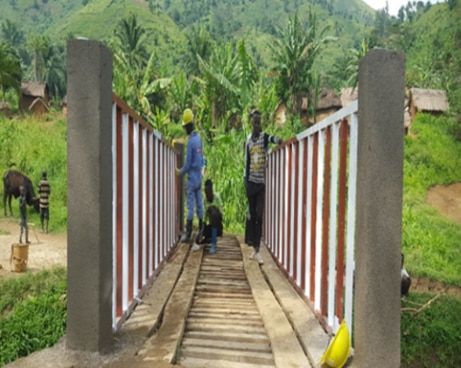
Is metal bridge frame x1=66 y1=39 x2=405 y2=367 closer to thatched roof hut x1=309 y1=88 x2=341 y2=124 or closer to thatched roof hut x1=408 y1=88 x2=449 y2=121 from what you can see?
thatched roof hut x1=408 y1=88 x2=449 y2=121

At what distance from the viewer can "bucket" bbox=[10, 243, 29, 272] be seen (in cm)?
841

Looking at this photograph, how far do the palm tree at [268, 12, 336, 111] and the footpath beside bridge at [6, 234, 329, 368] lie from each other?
18.2 m

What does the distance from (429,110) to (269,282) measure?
27684mm

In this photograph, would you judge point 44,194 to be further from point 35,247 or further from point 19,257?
point 19,257

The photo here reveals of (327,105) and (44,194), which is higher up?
(327,105)

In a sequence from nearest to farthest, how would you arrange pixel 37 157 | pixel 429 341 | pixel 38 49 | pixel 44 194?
pixel 429 341 < pixel 44 194 < pixel 37 157 < pixel 38 49

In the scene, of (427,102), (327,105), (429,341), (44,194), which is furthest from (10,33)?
(429,341)

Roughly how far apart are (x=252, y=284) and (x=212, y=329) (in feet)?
3.80

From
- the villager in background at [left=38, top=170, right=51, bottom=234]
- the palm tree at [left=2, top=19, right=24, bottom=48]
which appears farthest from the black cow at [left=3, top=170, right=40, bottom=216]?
the palm tree at [left=2, top=19, right=24, bottom=48]

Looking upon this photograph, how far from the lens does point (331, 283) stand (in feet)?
9.21

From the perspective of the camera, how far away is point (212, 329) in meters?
3.03

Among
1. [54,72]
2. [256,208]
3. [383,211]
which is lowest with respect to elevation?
[256,208]

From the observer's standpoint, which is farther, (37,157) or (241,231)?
(37,157)

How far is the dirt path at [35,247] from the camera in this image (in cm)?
916
